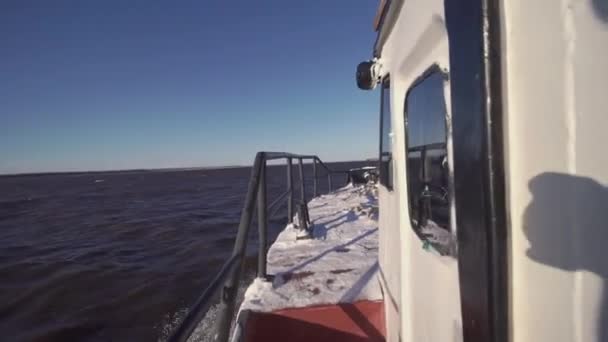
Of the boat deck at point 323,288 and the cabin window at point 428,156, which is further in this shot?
the boat deck at point 323,288

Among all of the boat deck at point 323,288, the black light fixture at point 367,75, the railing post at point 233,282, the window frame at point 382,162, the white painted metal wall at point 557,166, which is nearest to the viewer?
the white painted metal wall at point 557,166

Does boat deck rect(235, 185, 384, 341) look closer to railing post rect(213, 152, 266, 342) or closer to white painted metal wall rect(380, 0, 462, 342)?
white painted metal wall rect(380, 0, 462, 342)

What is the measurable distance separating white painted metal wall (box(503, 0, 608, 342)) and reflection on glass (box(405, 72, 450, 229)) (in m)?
0.36

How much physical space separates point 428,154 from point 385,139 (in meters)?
1.04

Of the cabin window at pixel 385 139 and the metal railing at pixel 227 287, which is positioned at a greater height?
the cabin window at pixel 385 139

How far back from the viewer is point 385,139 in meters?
2.17

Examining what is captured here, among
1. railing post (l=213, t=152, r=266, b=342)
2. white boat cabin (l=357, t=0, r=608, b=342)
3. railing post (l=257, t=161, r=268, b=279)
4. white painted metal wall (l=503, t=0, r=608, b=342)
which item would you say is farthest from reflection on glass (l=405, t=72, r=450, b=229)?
railing post (l=257, t=161, r=268, b=279)

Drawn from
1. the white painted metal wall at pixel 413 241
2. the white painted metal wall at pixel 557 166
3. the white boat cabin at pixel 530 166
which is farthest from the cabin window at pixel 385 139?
the white painted metal wall at pixel 557 166

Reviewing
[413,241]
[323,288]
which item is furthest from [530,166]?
[323,288]

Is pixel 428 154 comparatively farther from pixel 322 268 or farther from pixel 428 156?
pixel 322 268

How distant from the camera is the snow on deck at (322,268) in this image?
2.31 meters

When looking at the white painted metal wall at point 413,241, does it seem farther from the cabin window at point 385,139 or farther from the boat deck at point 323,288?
the boat deck at point 323,288

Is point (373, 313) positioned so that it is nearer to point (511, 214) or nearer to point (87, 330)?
point (511, 214)

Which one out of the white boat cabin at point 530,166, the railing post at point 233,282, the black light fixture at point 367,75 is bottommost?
the railing post at point 233,282
